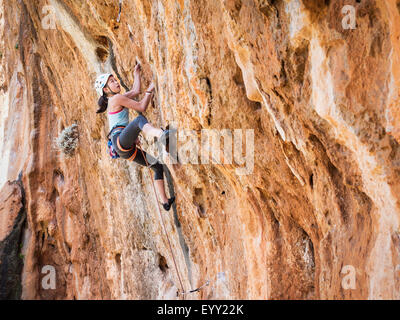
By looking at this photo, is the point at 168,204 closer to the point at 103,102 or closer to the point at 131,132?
the point at 131,132

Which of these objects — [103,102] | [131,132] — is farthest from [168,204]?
[103,102]

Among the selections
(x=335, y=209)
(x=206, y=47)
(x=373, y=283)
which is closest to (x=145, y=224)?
(x=206, y=47)

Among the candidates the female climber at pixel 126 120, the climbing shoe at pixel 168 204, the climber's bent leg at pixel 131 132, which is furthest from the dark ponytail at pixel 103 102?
the climbing shoe at pixel 168 204

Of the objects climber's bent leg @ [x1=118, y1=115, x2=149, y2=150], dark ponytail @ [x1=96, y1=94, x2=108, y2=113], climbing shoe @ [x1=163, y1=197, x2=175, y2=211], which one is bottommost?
climbing shoe @ [x1=163, y1=197, x2=175, y2=211]

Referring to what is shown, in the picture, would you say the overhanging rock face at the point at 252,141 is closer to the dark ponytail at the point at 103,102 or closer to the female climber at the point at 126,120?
the female climber at the point at 126,120

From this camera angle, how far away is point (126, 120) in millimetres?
4988

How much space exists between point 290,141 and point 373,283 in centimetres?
122

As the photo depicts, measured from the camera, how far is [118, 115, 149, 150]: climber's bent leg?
182 inches

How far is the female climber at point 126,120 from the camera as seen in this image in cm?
466

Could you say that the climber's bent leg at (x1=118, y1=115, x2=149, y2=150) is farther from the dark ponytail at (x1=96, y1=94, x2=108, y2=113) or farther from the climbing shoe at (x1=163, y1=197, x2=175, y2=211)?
the climbing shoe at (x1=163, y1=197, x2=175, y2=211)

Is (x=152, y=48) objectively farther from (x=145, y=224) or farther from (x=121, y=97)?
(x=145, y=224)

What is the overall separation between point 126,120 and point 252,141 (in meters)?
1.75

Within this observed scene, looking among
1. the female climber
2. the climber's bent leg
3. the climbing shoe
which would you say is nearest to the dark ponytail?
the female climber

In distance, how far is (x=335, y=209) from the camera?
321 centimetres
